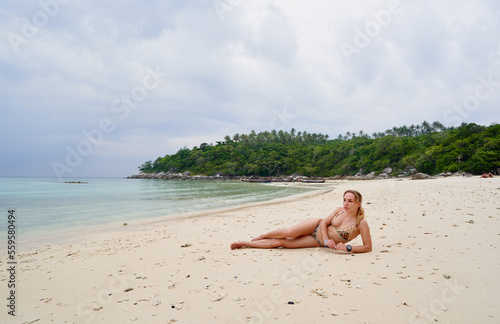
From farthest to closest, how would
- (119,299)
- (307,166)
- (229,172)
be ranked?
(229,172) → (307,166) → (119,299)

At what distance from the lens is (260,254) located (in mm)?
5105

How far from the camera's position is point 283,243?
5410mm

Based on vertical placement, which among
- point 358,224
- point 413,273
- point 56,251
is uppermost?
point 358,224

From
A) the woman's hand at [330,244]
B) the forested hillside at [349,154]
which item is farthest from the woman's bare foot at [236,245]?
the forested hillside at [349,154]

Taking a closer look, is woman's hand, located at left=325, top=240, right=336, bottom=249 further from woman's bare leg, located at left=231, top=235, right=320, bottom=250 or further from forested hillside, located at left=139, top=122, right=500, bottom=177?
forested hillside, located at left=139, top=122, right=500, bottom=177

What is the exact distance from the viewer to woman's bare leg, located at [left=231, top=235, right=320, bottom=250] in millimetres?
5293

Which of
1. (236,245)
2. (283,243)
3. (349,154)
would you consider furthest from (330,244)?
(349,154)

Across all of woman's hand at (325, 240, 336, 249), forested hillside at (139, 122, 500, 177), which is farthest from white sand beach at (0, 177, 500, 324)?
forested hillside at (139, 122, 500, 177)

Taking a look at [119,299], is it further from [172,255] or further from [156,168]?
[156,168]

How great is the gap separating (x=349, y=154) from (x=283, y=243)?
103m

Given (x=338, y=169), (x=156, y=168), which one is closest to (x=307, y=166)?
(x=338, y=169)

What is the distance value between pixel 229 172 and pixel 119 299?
374ft

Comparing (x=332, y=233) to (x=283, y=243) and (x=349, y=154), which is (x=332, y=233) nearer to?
(x=283, y=243)

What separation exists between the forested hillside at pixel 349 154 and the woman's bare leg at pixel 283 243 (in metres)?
53.5
